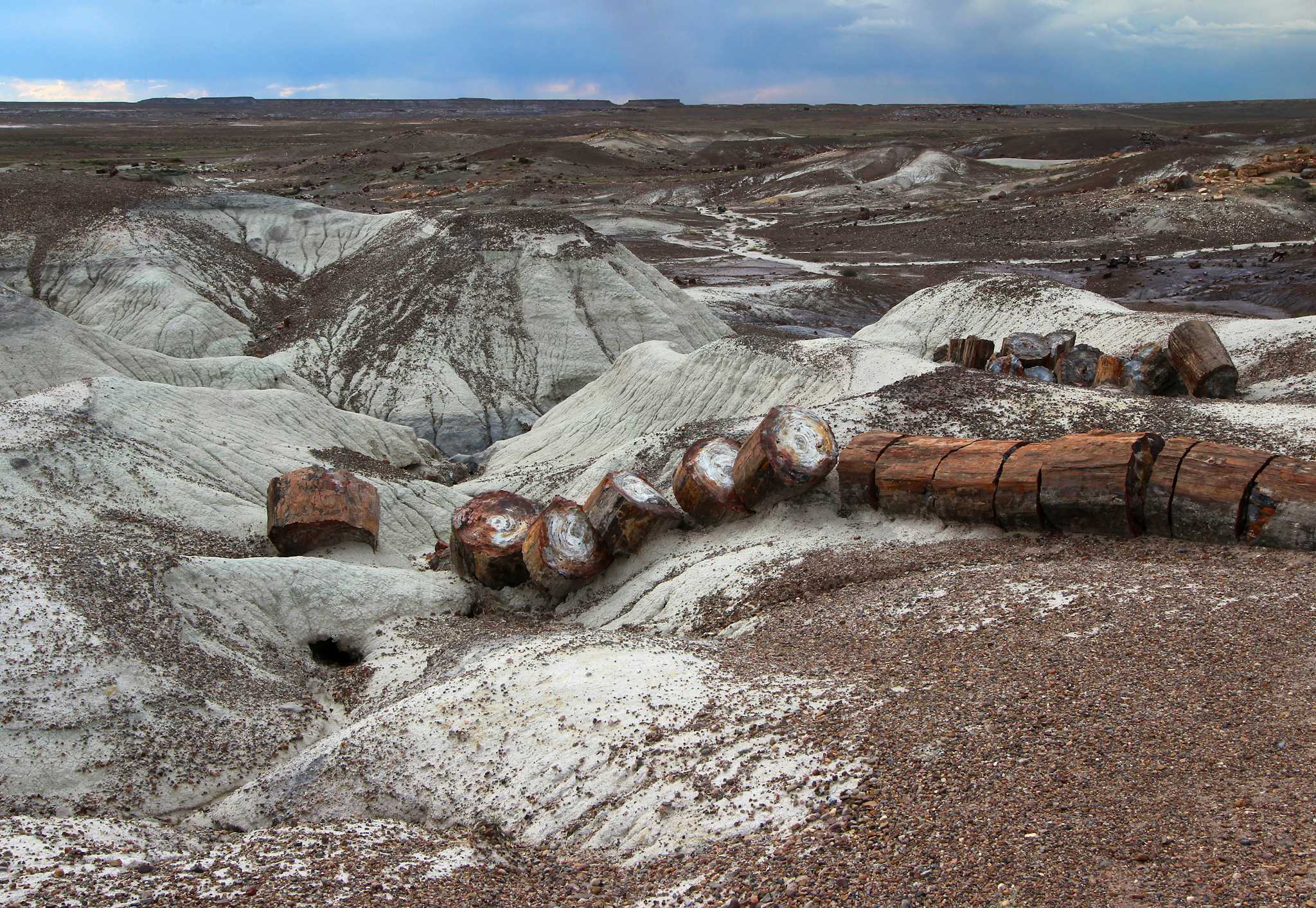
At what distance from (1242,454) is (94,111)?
20540cm

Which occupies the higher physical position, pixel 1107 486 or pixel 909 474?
pixel 1107 486

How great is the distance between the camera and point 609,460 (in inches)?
577

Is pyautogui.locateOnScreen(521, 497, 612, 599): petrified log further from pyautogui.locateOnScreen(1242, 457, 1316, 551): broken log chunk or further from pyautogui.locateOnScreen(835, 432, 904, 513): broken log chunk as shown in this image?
pyautogui.locateOnScreen(1242, 457, 1316, 551): broken log chunk

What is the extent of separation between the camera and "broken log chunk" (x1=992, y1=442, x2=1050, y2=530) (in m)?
9.41

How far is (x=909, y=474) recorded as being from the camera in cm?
1021

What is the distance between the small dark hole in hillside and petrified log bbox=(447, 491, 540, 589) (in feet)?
5.73

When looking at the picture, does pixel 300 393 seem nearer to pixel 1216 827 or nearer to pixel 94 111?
pixel 1216 827

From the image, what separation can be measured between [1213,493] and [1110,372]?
7.28 m

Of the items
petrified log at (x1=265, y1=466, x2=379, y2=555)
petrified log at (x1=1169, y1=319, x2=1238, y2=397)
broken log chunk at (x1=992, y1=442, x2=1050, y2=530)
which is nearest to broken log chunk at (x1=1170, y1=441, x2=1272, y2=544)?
broken log chunk at (x1=992, y1=442, x2=1050, y2=530)

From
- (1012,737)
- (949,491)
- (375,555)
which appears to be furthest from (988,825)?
(375,555)

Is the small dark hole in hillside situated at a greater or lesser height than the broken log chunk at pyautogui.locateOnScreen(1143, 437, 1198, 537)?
lesser

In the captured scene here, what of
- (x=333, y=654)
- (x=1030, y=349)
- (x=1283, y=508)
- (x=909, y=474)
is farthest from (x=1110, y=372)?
(x=333, y=654)

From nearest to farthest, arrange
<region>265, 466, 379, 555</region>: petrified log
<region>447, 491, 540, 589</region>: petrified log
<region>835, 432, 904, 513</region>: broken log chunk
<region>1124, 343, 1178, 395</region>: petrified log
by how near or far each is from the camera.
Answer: <region>835, 432, 904, 513</region>: broken log chunk → <region>447, 491, 540, 589</region>: petrified log → <region>265, 466, 379, 555</region>: petrified log → <region>1124, 343, 1178, 395</region>: petrified log

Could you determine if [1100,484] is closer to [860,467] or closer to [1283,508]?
[1283,508]
